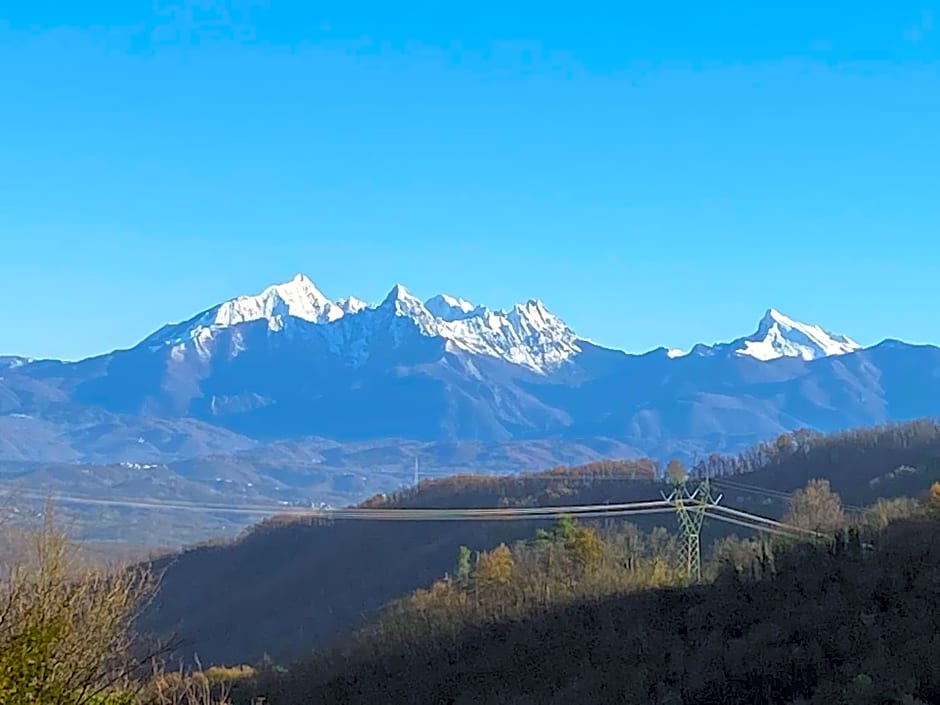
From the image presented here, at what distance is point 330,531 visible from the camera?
127625mm

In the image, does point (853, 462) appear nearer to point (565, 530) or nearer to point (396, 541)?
point (396, 541)

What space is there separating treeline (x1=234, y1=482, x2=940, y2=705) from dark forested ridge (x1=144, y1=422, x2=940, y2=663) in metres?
32.0

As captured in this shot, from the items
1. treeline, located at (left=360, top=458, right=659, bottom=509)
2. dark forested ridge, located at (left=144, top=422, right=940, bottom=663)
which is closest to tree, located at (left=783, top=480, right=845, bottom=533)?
dark forested ridge, located at (left=144, top=422, right=940, bottom=663)

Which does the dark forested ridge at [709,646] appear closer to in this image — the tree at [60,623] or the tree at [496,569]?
the tree at [496,569]

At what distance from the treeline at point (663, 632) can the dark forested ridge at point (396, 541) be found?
3198 centimetres

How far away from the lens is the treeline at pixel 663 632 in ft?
63.9

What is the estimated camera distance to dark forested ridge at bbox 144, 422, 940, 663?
95444 mm

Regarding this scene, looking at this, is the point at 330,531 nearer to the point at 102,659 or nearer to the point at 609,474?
the point at 609,474

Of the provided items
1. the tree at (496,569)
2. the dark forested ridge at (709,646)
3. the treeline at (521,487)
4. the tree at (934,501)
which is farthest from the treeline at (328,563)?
the tree at (934,501)

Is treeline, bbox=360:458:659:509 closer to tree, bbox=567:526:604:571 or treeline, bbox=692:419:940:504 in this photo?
treeline, bbox=692:419:940:504

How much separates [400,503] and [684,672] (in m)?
114

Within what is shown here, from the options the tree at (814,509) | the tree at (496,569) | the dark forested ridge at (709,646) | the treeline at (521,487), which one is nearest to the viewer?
the dark forested ridge at (709,646)

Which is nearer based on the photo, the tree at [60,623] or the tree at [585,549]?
the tree at [60,623]

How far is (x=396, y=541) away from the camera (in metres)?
117
